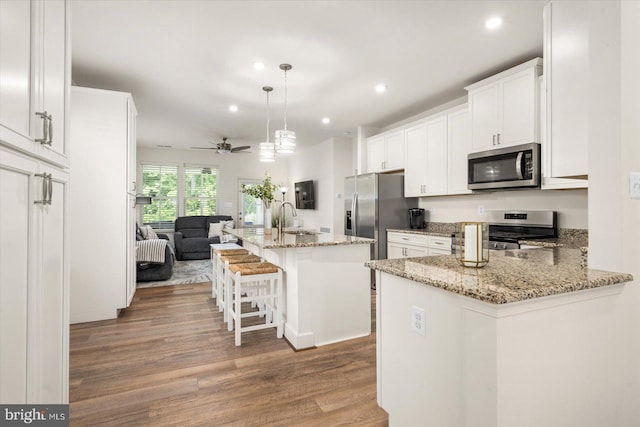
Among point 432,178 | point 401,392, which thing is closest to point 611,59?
point 401,392

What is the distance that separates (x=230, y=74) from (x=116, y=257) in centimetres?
233

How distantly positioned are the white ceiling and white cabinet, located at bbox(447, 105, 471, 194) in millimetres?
366

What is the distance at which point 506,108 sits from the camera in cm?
336

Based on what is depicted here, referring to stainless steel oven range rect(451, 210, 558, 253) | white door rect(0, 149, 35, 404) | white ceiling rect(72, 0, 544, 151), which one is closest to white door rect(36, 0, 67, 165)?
white door rect(0, 149, 35, 404)

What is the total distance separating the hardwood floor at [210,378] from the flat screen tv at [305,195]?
454 centimetres

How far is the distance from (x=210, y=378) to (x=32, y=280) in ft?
4.86

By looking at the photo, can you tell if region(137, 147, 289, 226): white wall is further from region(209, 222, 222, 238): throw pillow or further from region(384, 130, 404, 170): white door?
region(384, 130, 404, 170): white door

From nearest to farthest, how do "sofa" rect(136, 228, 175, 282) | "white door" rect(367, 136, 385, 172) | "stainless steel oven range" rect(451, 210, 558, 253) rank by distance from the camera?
"stainless steel oven range" rect(451, 210, 558, 253)
"sofa" rect(136, 228, 175, 282)
"white door" rect(367, 136, 385, 172)

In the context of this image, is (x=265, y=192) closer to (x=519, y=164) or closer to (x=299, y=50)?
(x=299, y=50)

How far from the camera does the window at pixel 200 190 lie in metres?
8.42

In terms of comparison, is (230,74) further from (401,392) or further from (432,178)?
(401,392)

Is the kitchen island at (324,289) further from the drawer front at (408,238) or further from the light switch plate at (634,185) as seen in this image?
the light switch plate at (634,185)

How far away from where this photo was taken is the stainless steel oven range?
3.29 meters

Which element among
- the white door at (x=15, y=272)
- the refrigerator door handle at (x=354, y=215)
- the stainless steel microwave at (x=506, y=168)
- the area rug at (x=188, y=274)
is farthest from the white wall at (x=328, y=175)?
the white door at (x=15, y=272)
